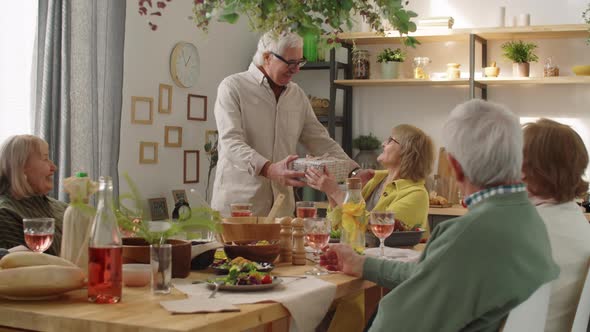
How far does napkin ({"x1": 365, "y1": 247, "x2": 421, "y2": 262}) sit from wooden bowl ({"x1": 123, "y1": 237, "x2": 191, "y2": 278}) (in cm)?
70

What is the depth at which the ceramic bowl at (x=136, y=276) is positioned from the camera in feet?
6.90

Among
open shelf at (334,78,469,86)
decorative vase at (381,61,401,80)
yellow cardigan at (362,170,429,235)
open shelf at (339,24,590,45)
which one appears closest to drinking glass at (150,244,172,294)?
yellow cardigan at (362,170,429,235)

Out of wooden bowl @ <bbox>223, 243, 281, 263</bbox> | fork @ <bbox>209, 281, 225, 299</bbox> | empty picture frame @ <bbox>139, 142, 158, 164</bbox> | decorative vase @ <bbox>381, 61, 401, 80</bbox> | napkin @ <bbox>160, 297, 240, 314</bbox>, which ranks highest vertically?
decorative vase @ <bbox>381, 61, 401, 80</bbox>

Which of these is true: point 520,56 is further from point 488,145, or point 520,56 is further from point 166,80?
point 488,145

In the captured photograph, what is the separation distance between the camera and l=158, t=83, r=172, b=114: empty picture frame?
17.9 ft

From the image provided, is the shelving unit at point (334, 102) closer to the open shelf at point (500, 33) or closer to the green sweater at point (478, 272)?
the open shelf at point (500, 33)

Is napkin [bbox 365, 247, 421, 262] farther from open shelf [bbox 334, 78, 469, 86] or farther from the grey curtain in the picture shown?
open shelf [bbox 334, 78, 469, 86]

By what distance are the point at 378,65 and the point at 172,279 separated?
4252mm

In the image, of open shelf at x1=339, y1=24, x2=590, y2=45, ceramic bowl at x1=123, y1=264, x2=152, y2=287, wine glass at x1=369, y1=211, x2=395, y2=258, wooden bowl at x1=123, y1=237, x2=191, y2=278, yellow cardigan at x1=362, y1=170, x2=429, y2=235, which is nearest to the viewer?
ceramic bowl at x1=123, y1=264, x2=152, y2=287

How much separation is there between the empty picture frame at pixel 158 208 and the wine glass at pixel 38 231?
3.11 metres

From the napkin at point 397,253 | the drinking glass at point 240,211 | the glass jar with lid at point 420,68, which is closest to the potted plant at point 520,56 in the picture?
the glass jar with lid at point 420,68

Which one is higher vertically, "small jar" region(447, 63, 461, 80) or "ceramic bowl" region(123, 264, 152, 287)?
"small jar" region(447, 63, 461, 80)

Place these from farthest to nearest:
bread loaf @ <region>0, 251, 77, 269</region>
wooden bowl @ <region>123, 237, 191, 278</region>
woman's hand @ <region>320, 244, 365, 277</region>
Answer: woman's hand @ <region>320, 244, 365, 277</region> < wooden bowl @ <region>123, 237, 191, 278</region> < bread loaf @ <region>0, 251, 77, 269</region>

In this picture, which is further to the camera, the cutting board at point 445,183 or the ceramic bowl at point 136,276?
the cutting board at point 445,183
